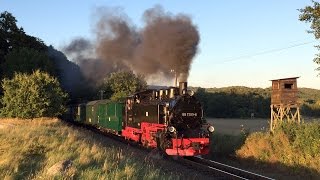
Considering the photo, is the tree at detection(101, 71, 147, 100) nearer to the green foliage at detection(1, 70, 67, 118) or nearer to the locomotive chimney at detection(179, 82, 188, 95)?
the green foliage at detection(1, 70, 67, 118)

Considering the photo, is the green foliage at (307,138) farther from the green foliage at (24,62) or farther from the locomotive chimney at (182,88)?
the green foliage at (24,62)

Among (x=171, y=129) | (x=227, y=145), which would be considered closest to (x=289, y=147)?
(x=227, y=145)

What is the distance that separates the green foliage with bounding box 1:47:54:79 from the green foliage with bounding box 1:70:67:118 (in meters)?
17.9

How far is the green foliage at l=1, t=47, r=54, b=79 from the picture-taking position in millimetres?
58312

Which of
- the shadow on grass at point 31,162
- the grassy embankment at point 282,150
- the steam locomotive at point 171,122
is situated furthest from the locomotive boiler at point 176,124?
the shadow on grass at point 31,162

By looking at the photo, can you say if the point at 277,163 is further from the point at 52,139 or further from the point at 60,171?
the point at 60,171

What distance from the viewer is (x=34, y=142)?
18984 mm

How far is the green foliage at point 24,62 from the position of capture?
58312 mm

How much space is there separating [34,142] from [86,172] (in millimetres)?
7972

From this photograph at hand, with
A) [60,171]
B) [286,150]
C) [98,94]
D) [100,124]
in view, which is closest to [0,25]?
[98,94]

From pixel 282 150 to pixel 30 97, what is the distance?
82.8 ft

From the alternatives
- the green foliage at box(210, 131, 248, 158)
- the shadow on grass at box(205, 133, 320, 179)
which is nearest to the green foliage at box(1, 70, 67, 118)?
the shadow on grass at box(205, 133, 320, 179)

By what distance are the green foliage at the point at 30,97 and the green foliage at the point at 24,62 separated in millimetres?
17897

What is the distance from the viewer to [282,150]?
70.3 ft
